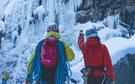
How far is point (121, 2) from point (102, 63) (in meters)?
17.5

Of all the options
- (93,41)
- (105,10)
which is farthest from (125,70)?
(105,10)

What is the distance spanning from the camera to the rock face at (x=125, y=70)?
10.2 meters

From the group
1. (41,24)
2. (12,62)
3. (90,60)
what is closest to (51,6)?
(41,24)

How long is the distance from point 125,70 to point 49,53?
3.86 m

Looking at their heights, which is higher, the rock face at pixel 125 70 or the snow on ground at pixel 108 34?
the rock face at pixel 125 70

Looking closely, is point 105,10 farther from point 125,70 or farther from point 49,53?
point 49,53

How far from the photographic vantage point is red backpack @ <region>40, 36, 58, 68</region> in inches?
271

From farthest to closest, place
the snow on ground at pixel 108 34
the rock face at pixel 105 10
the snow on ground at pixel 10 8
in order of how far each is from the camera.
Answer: the snow on ground at pixel 10 8
the rock face at pixel 105 10
the snow on ground at pixel 108 34

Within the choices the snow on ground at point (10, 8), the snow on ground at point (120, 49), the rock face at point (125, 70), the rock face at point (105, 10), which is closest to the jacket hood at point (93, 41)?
the rock face at point (125, 70)

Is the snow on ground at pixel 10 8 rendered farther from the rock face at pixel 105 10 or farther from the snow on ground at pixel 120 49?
the snow on ground at pixel 120 49

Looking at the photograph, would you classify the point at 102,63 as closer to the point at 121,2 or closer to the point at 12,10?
the point at 121,2

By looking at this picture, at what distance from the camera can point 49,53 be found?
22.7 feet

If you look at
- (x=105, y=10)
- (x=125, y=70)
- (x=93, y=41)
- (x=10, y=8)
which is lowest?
(x=125, y=70)

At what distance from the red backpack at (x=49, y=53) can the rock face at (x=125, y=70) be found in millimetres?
3513
